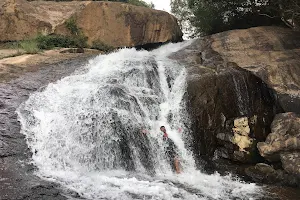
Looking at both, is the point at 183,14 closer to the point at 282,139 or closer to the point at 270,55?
the point at 270,55

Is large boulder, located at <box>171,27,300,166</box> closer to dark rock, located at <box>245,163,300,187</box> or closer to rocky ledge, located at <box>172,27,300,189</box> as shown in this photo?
rocky ledge, located at <box>172,27,300,189</box>

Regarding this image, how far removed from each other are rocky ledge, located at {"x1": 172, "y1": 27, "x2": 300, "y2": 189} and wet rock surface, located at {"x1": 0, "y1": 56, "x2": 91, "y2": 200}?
5451mm

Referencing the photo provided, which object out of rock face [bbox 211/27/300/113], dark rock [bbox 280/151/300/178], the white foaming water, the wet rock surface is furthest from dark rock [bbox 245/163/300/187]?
the wet rock surface

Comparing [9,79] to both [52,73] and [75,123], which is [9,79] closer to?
[52,73]

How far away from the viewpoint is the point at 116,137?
33.9 ft

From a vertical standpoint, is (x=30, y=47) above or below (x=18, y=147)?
above

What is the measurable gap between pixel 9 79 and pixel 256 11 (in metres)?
14.0

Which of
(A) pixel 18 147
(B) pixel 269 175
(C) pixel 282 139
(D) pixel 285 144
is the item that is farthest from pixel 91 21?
(B) pixel 269 175

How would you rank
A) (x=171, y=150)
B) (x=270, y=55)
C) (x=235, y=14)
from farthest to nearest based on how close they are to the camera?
(x=235, y=14) < (x=270, y=55) < (x=171, y=150)

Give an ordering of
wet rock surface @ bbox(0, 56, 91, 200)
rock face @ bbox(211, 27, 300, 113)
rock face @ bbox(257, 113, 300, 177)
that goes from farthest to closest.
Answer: rock face @ bbox(211, 27, 300, 113)
rock face @ bbox(257, 113, 300, 177)
wet rock surface @ bbox(0, 56, 91, 200)

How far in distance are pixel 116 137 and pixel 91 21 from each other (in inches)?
399

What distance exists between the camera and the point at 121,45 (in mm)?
18609

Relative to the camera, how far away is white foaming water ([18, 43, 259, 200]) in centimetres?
848

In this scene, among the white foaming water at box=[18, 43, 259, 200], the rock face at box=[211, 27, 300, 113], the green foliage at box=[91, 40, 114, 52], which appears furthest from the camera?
→ the green foliage at box=[91, 40, 114, 52]
